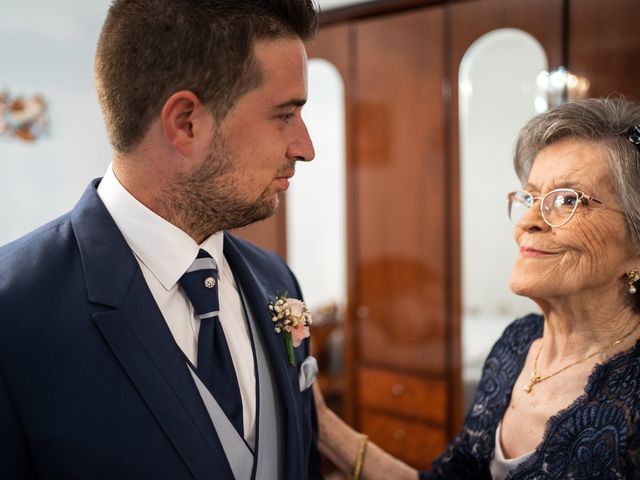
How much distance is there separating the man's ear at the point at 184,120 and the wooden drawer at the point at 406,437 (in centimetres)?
244

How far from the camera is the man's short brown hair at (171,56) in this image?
1.14 metres

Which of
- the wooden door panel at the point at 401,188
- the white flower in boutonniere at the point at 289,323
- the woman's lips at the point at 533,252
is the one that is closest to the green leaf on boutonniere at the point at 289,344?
the white flower in boutonniere at the point at 289,323

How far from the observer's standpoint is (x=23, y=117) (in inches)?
138

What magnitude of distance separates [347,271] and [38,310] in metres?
2.37

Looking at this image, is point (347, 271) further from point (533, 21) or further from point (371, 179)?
point (533, 21)

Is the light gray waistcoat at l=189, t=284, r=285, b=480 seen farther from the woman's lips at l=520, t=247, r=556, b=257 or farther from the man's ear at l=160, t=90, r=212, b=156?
the woman's lips at l=520, t=247, r=556, b=257

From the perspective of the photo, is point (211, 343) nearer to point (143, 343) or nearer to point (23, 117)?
point (143, 343)

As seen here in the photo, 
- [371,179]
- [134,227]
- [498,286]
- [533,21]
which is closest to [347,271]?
[371,179]

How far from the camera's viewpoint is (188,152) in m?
1.19

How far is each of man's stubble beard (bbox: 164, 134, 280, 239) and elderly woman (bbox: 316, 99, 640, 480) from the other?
2.38 feet

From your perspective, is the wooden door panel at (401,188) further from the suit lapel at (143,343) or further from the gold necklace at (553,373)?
the suit lapel at (143,343)

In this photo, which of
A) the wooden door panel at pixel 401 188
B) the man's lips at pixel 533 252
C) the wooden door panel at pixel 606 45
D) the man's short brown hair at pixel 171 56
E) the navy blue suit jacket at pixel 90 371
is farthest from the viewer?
the wooden door panel at pixel 401 188

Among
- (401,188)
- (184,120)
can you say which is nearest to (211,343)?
(184,120)

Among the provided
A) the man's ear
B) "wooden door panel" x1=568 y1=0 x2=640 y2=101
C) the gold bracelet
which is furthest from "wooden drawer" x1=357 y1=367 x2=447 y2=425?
the man's ear
